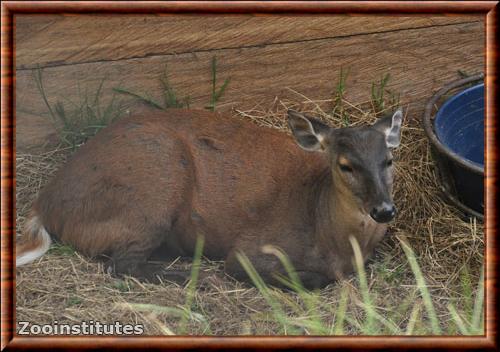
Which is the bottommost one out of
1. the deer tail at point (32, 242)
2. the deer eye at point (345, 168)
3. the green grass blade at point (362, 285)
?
the deer tail at point (32, 242)

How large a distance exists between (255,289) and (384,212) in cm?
106

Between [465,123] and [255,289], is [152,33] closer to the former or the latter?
[255,289]

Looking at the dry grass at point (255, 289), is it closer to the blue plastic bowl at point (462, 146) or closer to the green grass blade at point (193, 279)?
the green grass blade at point (193, 279)

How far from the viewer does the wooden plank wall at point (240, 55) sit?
686 centimetres

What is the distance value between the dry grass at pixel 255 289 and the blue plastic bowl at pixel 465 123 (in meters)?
0.30

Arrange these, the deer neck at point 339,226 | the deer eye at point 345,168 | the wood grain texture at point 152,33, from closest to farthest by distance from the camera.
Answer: the deer eye at point 345,168
the deer neck at point 339,226
the wood grain texture at point 152,33

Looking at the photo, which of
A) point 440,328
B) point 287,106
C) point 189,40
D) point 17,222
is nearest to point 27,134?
point 17,222

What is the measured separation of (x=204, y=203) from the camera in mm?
6141

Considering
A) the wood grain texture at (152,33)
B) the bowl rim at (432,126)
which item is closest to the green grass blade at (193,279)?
the wood grain texture at (152,33)

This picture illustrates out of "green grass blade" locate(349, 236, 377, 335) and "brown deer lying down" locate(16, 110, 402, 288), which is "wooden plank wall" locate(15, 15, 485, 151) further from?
"green grass blade" locate(349, 236, 377, 335)

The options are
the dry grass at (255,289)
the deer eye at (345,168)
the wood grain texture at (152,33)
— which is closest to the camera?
the dry grass at (255,289)

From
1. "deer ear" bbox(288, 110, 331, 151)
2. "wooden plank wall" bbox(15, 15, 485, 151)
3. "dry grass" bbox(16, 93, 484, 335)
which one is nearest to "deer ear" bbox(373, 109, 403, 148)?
"deer ear" bbox(288, 110, 331, 151)

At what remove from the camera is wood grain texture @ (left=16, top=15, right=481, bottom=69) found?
6793 mm

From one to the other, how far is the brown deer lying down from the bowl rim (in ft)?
1.58
